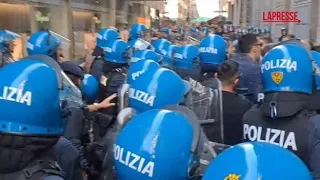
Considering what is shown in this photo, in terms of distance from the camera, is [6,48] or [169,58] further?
[169,58]

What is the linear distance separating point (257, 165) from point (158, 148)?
1.68 ft

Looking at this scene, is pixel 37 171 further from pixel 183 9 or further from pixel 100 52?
pixel 183 9

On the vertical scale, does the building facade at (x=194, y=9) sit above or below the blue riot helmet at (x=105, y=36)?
above

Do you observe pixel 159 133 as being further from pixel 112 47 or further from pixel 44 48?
pixel 112 47

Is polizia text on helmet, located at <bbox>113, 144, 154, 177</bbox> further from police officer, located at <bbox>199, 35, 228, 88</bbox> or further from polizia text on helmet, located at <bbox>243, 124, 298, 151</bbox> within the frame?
police officer, located at <bbox>199, 35, 228, 88</bbox>

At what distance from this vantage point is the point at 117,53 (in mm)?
6609

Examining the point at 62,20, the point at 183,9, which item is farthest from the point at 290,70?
the point at 183,9

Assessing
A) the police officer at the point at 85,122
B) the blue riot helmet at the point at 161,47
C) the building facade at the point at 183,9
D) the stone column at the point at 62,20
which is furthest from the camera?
the building facade at the point at 183,9

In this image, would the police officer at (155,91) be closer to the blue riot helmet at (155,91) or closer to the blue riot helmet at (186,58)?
the blue riot helmet at (155,91)

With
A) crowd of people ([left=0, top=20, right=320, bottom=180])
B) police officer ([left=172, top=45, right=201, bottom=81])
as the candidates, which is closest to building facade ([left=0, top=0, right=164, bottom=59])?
police officer ([left=172, top=45, right=201, bottom=81])

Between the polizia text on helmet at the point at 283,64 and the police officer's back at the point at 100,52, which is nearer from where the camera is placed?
the polizia text on helmet at the point at 283,64

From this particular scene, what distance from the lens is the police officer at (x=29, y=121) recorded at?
7.80 feet

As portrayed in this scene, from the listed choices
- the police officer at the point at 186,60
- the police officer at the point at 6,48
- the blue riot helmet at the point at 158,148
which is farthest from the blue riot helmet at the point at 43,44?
the blue riot helmet at the point at 158,148

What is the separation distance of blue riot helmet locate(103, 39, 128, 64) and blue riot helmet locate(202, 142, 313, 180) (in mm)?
4726
